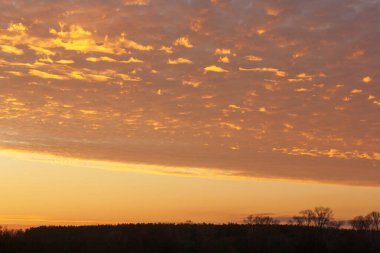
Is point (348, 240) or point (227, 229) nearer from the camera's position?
point (348, 240)

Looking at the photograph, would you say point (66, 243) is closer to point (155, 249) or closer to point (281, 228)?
point (155, 249)

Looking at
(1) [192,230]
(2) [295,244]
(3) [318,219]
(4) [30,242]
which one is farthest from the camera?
(3) [318,219]

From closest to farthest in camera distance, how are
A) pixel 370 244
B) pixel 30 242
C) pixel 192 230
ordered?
1. pixel 30 242
2. pixel 370 244
3. pixel 192 230

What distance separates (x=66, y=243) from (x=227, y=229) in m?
35.9

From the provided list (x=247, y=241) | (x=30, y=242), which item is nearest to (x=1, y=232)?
(x=30, y=242)

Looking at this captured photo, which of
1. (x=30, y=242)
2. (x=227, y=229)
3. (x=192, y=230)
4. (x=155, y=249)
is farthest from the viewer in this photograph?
(x=227, y=229)

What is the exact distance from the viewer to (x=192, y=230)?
237ft

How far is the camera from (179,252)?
160 feet

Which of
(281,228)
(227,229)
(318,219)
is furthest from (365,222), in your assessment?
(227,229)

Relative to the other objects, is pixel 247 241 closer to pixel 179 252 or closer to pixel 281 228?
pixel 179 252

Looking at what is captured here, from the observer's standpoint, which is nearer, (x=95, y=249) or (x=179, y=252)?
(x=95, y=249)

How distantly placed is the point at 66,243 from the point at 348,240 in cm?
3678

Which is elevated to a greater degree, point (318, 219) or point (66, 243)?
point (318, 219)

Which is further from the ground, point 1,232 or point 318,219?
point 318,219
